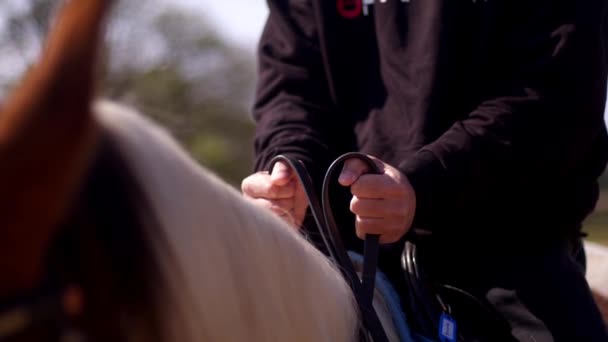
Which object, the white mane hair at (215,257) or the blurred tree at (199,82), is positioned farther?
the blurred tree at (199,82)

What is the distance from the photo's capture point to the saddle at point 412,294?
0.95m

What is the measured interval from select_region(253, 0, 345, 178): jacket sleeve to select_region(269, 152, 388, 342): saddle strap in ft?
0.79

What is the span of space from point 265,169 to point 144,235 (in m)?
0.77

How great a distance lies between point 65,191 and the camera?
43 cm

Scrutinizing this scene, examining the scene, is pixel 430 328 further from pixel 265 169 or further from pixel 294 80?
pixel 294 80

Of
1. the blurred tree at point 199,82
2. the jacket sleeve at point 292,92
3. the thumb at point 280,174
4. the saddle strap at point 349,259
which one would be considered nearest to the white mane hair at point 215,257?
the saddle strap at point 349,259

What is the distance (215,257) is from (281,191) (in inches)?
20.3

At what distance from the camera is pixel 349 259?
3.08ft

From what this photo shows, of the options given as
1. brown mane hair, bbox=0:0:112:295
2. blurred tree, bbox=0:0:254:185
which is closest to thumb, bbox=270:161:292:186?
brown mane hair, bbox=0:0:112:295

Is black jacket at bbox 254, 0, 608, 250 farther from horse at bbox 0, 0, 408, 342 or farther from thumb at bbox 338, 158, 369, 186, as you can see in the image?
horse at bbox 0, 0, 408, 342

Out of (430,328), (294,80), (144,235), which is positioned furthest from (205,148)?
(144,235)

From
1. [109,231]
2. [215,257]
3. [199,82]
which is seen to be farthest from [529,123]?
[199,82]

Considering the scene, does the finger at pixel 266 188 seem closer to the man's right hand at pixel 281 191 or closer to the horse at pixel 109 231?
the man's right hand at pixel 281 191

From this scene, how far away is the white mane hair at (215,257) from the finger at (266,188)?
336mm
